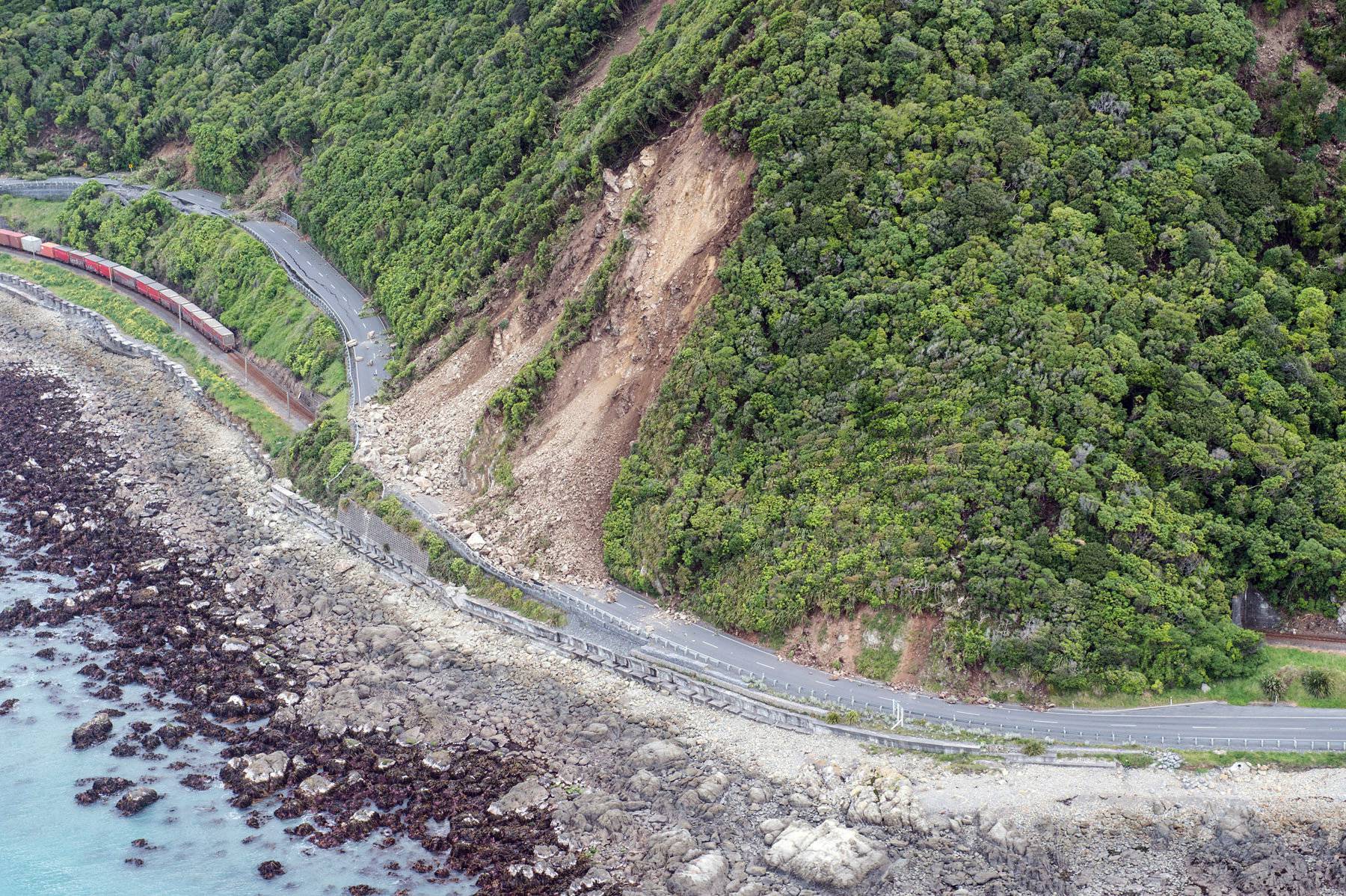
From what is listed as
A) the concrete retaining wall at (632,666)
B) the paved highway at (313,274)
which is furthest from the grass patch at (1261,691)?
the paved highway at (313,274)

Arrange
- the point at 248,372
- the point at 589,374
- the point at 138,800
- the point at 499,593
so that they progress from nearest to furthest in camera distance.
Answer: the point at 138,800 < the point at 499,593 < the point at 589,374 < the point at 248,372

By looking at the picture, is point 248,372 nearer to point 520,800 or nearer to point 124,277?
point 124,277

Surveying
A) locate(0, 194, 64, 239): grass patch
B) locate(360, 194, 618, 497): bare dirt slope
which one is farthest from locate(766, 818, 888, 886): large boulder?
locate(0, 194, 64, 239): grass patch

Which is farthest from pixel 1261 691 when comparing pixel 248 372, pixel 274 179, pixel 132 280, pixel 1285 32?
pixel 132 280

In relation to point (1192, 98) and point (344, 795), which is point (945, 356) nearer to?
point (1192, 98)

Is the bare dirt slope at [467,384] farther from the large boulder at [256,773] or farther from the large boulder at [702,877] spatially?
the large boulder at [702,877]
